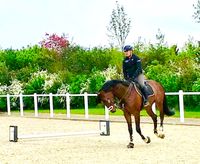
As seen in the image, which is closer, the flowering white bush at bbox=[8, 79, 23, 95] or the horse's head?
the horse's head

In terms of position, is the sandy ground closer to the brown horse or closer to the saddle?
the brown horse

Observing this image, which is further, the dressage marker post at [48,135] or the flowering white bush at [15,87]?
the flowering white bush at [15,87]

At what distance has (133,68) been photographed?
1551cm

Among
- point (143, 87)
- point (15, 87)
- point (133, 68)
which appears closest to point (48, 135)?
point (143, 87)

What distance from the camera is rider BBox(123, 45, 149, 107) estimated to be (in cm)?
1541

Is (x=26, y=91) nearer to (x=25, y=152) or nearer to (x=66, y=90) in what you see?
(x=66, y=90)

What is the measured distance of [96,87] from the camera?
3722cm

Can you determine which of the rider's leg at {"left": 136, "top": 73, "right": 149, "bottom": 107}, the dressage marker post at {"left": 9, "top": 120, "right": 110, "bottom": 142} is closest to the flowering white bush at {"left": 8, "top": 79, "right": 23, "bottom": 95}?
the dressage marker post at {"left": 9, "top": 120, "right": 110, "bottom": 142}

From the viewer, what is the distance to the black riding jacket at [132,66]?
15.4 metres

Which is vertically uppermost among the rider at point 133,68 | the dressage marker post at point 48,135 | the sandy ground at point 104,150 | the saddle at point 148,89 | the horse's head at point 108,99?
the rider at point 133,68

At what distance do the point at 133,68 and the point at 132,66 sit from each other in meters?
0.07

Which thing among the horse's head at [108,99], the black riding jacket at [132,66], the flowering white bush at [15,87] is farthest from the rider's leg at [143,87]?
the flowering white bush at [15,87]

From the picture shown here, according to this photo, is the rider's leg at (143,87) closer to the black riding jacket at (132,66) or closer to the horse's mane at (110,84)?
the black riding jacket at (132,66)

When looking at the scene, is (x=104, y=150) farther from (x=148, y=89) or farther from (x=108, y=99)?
(x=148, y=89)
